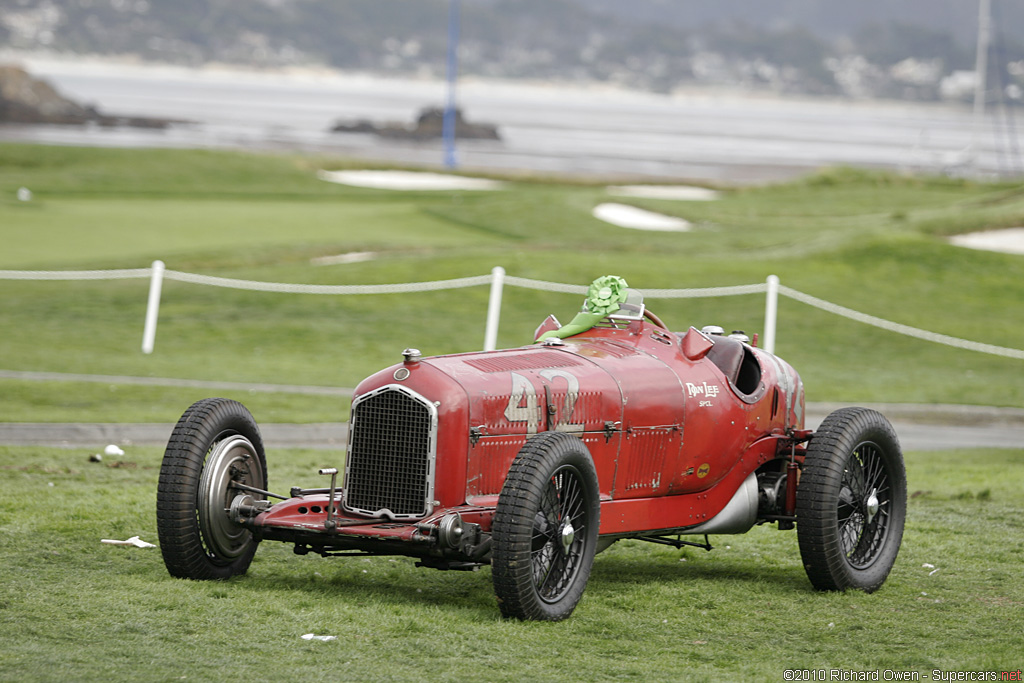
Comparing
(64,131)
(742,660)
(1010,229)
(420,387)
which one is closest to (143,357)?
(420,387)

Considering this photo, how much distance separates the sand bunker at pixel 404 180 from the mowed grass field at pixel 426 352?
8.53 ft

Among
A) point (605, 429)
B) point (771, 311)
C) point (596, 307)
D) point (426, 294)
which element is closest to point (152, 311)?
point (426, 294)

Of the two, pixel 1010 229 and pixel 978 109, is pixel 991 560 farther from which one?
pixel 978 109

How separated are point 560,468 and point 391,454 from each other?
863 mm

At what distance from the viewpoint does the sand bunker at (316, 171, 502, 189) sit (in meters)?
42.9

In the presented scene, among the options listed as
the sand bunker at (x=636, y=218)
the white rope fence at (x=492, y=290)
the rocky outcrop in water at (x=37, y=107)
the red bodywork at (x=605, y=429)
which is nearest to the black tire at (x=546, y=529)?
the red bodywork at (x=605, y=429)

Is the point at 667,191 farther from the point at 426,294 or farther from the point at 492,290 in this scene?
the point at 492,290

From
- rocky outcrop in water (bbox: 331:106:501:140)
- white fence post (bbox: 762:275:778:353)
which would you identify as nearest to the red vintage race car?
white fence post (bbox: 762:275:778:353)

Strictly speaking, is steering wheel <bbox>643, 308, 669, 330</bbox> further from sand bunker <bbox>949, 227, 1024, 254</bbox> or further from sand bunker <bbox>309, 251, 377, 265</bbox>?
sand bunker <bbox>949, 227, 1024, 254</bbox>

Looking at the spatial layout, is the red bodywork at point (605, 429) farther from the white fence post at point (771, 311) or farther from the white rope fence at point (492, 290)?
the white fence post at point (771, 311)

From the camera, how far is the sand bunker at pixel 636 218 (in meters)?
31.1

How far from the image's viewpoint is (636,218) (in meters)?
32.2

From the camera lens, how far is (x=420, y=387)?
6535mm

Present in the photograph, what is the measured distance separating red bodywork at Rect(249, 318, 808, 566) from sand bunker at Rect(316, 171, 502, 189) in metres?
34.0
